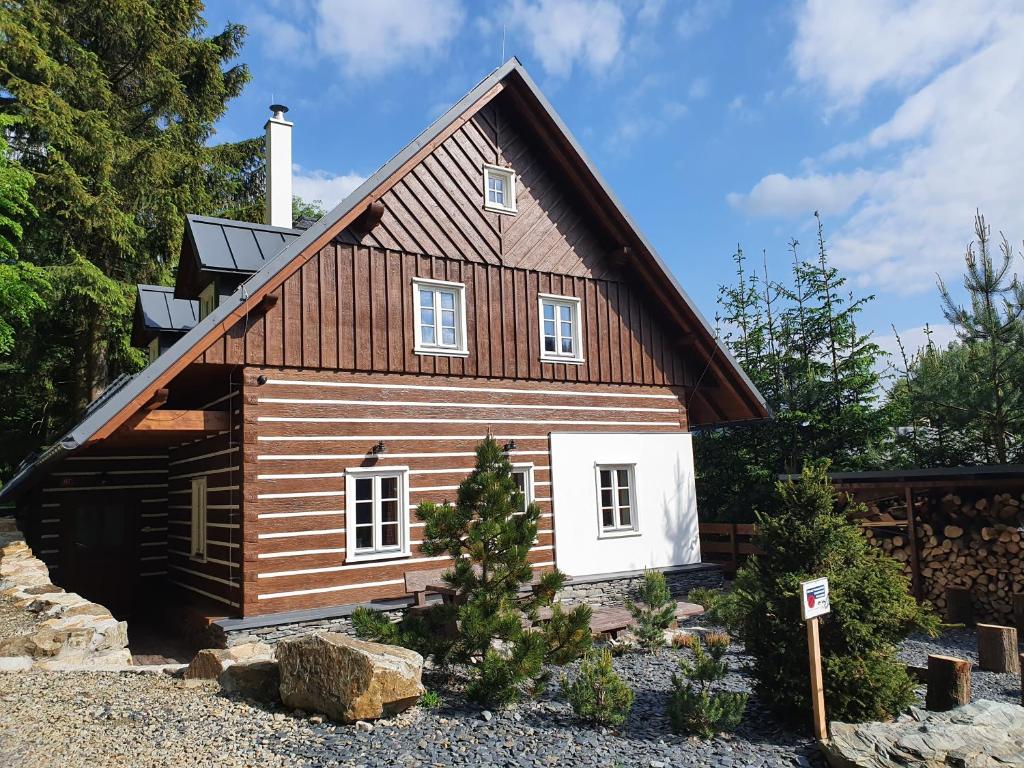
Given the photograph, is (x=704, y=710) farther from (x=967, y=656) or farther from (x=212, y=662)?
(x=967, y=656)

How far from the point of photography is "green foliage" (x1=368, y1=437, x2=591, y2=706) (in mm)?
6875

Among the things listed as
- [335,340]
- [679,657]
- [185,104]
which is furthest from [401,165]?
[185,104]

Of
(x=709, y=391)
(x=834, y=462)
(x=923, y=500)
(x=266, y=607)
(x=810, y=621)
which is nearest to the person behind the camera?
(x=810, y=621)

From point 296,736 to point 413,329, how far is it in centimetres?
663

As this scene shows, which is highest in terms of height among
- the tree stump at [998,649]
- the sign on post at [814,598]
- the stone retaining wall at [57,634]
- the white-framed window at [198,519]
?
the white-framed window at [198,519]

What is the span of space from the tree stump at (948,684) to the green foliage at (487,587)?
10.5 ft

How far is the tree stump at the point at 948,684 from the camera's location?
267 inches

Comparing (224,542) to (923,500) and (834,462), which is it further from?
(834,462)

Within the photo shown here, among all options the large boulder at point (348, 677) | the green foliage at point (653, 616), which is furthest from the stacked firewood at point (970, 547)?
the large boulder at point (348, 677)

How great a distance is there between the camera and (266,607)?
9.74 meters

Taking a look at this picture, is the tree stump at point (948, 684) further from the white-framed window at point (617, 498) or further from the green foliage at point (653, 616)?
the white-framed window at point (617, 498)

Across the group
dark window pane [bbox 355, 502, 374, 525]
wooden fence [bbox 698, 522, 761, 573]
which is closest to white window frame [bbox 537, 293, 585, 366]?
dark window pane [bbox 355, 502, 374, 525]

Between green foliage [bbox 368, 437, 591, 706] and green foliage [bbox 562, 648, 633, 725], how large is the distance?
0.40m

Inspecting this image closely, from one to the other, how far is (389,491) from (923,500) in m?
8.21
